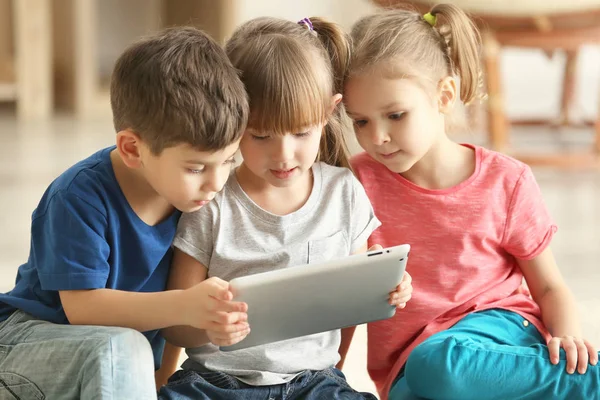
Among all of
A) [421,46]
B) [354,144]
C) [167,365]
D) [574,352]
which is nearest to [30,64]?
[354,144]

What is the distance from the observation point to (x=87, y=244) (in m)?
1.11

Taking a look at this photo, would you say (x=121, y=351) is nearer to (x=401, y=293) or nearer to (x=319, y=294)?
(x=319, y=294)

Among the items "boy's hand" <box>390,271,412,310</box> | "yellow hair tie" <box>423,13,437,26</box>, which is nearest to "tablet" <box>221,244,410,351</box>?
"boy's hand" <box>390,271,412,310</box>

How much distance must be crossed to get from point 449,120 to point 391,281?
376 mm

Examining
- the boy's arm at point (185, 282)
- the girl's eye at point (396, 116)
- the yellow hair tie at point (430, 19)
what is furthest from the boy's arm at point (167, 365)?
the yellow hair tie at point (430, 19)

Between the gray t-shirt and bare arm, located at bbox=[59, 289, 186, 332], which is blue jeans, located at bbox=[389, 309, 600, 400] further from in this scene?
bare arm, located at bbox=[59, 289, 186, 332]

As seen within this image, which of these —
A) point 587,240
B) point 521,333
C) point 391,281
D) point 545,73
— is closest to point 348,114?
point 391,281

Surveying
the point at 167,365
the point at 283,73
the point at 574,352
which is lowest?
the point at 167,365

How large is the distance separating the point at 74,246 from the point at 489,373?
545 mm

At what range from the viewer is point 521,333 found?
131cm

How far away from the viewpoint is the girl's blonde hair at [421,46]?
4.20 ft

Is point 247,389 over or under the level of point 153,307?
under

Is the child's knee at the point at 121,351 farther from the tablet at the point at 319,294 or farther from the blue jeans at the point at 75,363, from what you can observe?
the tablet at the point at 319,294

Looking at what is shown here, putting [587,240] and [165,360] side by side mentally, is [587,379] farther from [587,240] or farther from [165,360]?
[587,240]
